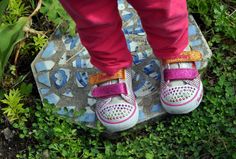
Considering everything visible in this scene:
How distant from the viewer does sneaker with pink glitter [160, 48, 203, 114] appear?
1.79 m

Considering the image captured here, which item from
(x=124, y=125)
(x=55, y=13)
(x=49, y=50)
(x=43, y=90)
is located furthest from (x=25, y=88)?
(x=124, y=125)

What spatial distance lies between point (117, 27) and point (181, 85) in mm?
295

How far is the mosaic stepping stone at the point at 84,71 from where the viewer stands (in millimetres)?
1892

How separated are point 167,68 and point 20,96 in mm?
503

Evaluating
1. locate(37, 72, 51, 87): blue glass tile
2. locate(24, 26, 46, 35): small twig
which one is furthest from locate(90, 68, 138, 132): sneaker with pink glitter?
locate(24, 26, 46, 35): small twig

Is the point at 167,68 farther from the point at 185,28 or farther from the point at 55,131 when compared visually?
the point at 55,131

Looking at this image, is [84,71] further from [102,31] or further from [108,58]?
[102,31]

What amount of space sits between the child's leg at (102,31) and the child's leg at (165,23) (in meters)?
0.07

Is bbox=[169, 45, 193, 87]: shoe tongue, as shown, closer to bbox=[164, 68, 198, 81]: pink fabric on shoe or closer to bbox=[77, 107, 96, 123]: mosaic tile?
bbox=[164, 68, 198, 81]: pink fabric on shoe

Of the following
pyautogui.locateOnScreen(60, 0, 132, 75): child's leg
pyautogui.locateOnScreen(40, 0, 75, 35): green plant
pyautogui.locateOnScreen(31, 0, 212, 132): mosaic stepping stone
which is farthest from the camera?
pyautogui.locateOnScreen(40, 0, 75, 35): green plant

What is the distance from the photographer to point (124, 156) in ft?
5.94

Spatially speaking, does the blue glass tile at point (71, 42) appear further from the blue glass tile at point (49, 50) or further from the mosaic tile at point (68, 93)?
the mosaic tile at point (68, 93)

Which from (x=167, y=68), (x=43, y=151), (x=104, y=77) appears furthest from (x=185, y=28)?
(x=43, y=151)

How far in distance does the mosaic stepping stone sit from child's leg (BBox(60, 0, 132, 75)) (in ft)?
0.48
